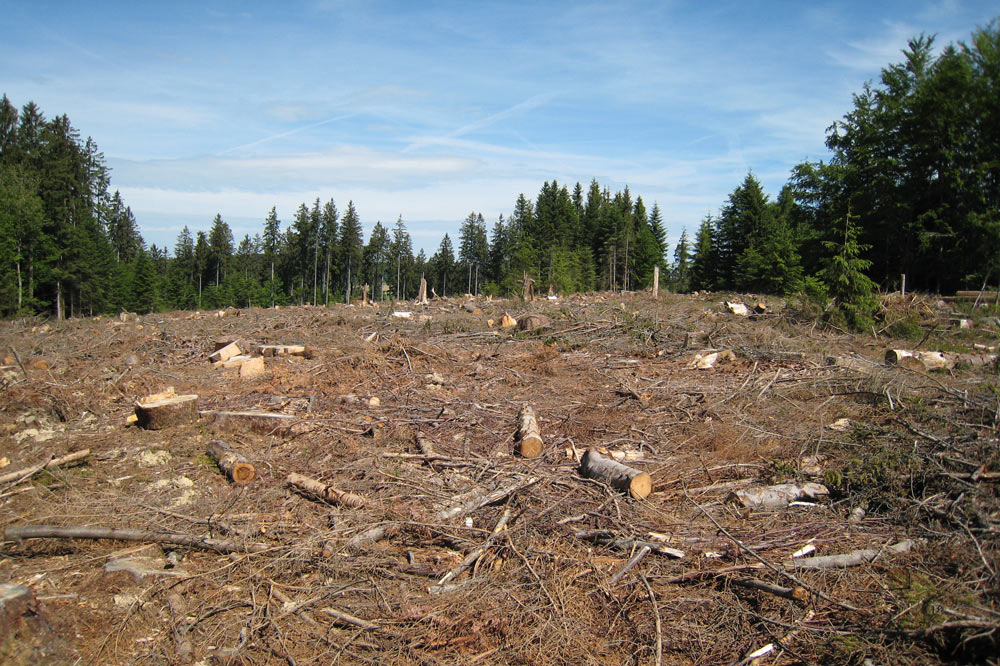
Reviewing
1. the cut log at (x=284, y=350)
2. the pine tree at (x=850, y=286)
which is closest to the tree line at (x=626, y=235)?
the pine tree at (x=850, y=286)

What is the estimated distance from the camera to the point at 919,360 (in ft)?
33.1

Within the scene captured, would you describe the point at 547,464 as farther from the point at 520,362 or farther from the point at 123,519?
the point at 520,362

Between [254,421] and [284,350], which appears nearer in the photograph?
[254,421]

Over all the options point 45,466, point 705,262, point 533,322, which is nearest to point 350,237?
point 705,262

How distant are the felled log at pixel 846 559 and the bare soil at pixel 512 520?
70 millimetres

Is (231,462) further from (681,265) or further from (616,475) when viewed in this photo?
(681,265)

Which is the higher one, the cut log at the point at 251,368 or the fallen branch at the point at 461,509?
the cut log at the point at 251,368

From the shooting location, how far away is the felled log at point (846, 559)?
Answer: 13.9ft

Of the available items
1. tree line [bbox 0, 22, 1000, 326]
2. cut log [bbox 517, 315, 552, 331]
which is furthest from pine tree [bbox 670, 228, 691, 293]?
cut log [bbox 517, 315, 552, 331]

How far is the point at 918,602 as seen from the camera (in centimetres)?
356

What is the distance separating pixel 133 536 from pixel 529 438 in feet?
13.2

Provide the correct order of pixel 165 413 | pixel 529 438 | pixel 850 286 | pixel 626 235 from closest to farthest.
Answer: pixel 529 438 → pixel 165 413 → pixel 850 286 → pixel 626 235

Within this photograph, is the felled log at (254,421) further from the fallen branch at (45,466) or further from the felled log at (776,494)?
the felled log at (776,494)

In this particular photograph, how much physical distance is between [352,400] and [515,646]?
5.64 m
